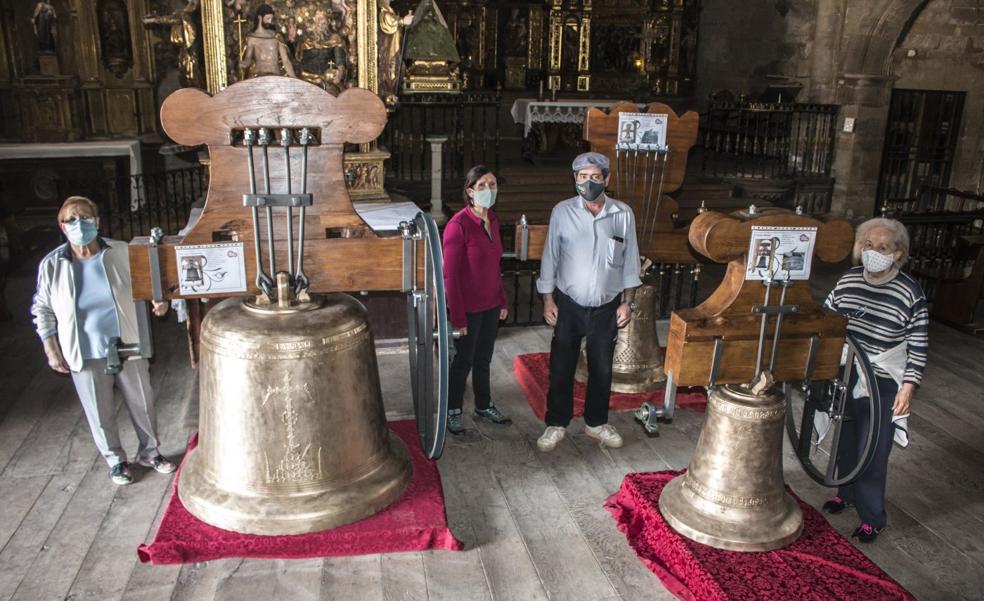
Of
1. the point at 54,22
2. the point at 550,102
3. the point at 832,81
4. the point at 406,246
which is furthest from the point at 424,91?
the point at 406,246

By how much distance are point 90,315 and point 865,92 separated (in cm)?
1190

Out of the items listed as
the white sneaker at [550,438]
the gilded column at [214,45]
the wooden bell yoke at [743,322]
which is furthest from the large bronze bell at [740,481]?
the gilded column at [214,45]

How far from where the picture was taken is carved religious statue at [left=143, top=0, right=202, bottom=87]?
21.9 ft

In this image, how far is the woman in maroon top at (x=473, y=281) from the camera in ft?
14.2

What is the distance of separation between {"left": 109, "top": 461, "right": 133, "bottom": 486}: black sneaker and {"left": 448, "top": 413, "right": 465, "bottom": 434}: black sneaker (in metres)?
1.80

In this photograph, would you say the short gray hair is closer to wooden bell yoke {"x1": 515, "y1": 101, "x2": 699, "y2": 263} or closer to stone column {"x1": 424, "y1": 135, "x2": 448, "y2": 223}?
wooden bell yoke {"x1": 515, "y1": 101, "x2": 699, "y2": 263}

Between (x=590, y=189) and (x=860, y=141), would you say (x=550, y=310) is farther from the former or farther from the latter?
(x=860, y=141)

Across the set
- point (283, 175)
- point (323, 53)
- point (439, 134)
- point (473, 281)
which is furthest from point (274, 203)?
point (439, 134)

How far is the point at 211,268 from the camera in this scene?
3.43 m

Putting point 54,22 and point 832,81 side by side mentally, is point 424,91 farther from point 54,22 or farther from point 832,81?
point 832,81

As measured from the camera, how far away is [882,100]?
1235cm

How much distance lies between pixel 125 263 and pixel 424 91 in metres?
8.36

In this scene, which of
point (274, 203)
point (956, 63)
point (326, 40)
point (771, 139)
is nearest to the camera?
point (274, 203)

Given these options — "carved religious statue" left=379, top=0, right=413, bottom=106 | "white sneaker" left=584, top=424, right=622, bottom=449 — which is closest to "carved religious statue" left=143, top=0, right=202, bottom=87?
"carved religious statue" left=379, top=0, right=413, bottom=106
